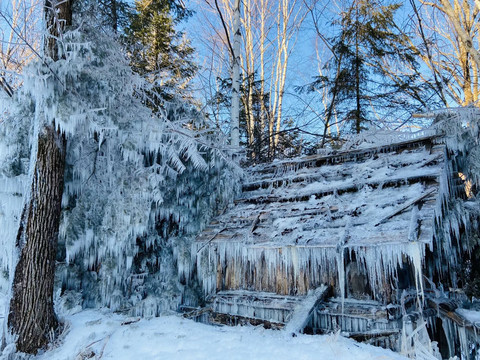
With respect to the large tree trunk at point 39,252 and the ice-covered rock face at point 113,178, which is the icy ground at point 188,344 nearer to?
the large tree trunk at point 39,252

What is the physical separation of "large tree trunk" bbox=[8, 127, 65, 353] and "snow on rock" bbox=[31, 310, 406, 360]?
1.45ft

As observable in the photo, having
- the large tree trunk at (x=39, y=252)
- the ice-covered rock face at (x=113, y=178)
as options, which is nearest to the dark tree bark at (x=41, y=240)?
the large tree trunk at (x=39, y=252)

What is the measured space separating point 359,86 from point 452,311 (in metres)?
10.7

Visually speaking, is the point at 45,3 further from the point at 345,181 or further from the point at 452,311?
the point at 452,311

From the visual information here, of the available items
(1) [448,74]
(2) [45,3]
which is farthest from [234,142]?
(1) [448,74]

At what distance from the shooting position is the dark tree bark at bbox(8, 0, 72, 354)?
4.58 m

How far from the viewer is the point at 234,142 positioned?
1006 cm

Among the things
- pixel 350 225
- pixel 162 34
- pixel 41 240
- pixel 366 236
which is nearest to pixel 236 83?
pixel 162 34

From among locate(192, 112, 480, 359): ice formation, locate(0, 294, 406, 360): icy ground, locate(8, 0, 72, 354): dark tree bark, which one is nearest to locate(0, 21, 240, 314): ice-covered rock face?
locate(8, 0, 72, 354): dark tree bark

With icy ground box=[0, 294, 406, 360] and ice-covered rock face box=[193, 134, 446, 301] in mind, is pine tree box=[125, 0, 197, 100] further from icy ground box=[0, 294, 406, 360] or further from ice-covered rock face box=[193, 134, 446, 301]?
icy ground box=[0, 294, 406, 360]

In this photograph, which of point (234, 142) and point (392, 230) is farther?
point (234, 142)

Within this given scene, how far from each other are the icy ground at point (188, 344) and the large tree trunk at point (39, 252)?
17.2 inches

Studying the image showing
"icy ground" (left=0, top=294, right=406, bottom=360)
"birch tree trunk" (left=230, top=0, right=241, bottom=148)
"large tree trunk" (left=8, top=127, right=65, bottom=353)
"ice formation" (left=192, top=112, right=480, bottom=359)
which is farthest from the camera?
"birch tree trunk" (left=230, top=0, right=241, bottom=148)

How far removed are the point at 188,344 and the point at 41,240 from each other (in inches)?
116
